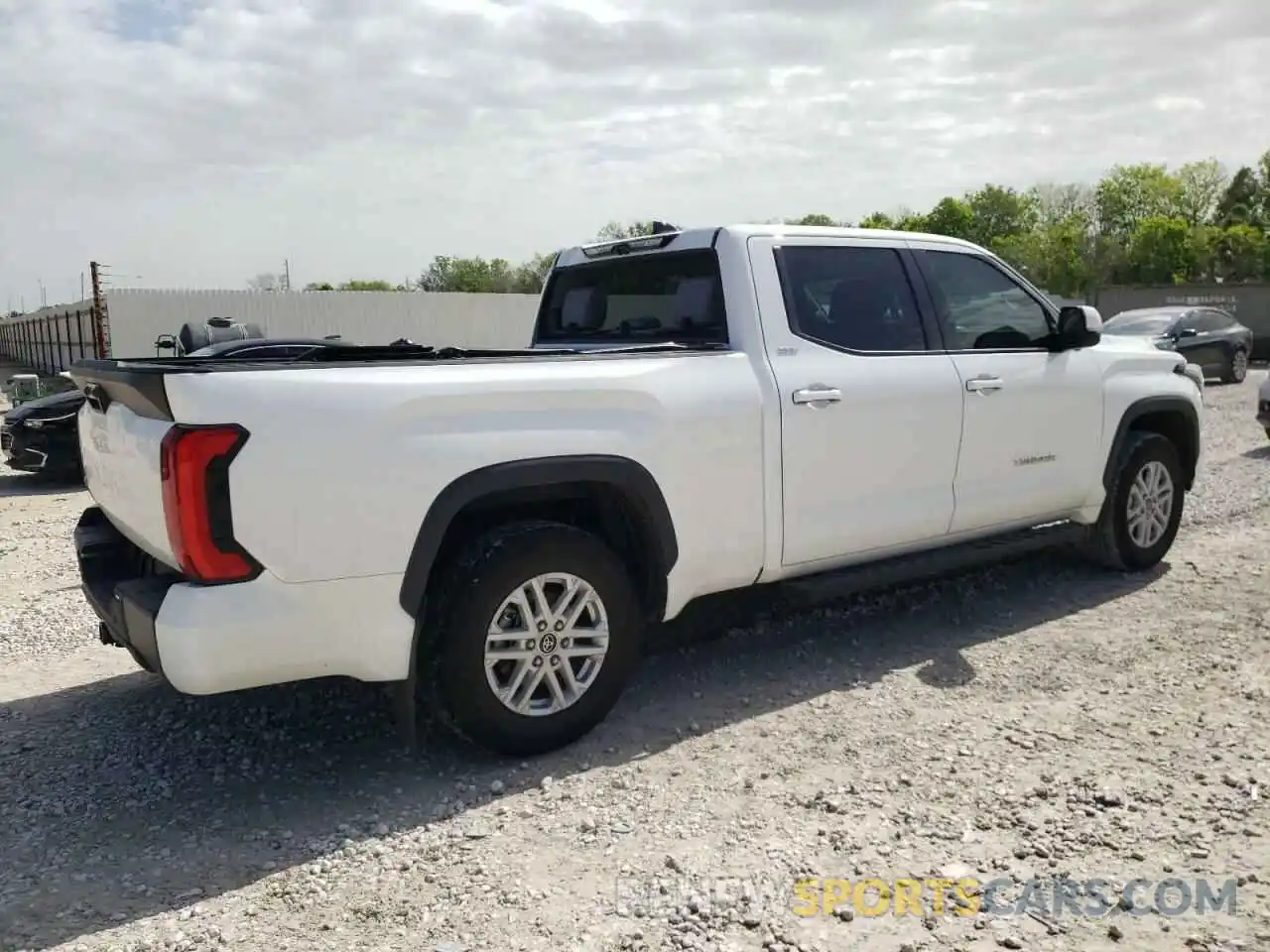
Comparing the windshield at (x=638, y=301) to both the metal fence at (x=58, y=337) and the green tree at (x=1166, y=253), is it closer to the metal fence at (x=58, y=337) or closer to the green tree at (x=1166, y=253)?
the metal fence at (x=58, y=337)

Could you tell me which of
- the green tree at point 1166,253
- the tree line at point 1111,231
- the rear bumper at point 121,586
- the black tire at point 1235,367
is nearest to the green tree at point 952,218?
the tree line at point 1111,231

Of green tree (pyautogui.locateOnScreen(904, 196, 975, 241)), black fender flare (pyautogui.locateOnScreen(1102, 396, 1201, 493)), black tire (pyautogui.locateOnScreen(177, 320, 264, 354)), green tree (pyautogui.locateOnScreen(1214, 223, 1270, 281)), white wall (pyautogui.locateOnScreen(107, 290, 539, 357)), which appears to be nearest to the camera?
black fender flare (pyautogui.locateOnScreen(1102, 396, 1201, 493))

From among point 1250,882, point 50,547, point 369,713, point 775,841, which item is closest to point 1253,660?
point 1250,882

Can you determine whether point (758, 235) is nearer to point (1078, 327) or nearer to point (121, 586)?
point (1078, 327)

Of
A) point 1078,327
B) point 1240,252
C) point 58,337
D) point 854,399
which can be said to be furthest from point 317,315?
point 1240,252

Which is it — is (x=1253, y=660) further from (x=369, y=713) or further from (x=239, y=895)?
(x=239, y=895)

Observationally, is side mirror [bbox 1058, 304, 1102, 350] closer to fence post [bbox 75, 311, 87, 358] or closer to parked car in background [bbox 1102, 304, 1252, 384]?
parked car in background [bbox 1102, 304, 1252, 384]

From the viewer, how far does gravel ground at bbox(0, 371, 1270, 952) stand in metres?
2.90

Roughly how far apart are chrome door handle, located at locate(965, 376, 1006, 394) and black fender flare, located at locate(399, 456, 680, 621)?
1.85m

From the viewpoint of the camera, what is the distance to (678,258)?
15.7 feet

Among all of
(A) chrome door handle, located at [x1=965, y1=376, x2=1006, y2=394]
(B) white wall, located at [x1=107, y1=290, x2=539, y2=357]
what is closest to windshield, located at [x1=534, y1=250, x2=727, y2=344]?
(A) chrome door handle, located at [x1=965, y1=376, x2=1006, y2=394]

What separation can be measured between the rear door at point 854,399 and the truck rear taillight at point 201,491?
213 cm

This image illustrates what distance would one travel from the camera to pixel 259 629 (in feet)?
10.6

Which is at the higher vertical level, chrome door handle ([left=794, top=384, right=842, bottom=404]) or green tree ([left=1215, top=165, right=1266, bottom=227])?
green tree ([left=1215, top=165, right=1266, bottom=227])
